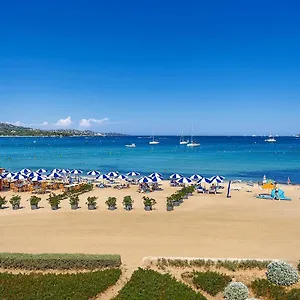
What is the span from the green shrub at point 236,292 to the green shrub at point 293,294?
4.24 feet

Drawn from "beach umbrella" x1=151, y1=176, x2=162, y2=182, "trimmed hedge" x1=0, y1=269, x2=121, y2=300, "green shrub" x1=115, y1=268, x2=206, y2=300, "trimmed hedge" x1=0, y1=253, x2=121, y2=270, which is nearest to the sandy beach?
"trimmed hedge" x1=0, y1=253, x2=121, y2=270

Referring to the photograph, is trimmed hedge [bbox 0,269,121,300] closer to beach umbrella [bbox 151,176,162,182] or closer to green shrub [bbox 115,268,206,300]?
green shrub [bbox 115,268,206,300]

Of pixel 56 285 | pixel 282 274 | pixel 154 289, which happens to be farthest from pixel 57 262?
pixel 282 274

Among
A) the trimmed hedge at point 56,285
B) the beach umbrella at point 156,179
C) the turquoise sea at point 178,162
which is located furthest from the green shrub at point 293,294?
the turquoise sea at point 178,162

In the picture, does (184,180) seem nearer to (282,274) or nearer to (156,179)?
(156,179)

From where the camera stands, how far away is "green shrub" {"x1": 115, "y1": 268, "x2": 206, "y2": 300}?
10820 mm

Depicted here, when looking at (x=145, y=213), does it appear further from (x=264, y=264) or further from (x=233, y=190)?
(x=233, y=190)

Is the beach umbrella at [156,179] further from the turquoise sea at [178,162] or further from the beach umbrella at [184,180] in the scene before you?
the turquoise sea at [178,162]

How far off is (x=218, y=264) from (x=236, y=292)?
2563 millimetres

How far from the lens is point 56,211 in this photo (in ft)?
77.4

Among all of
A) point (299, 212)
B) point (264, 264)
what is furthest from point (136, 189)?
point (264, 264)

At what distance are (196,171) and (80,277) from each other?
1657 inches

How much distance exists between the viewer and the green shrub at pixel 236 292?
1068 cm

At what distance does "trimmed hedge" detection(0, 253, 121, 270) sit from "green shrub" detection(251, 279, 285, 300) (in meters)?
4.94
